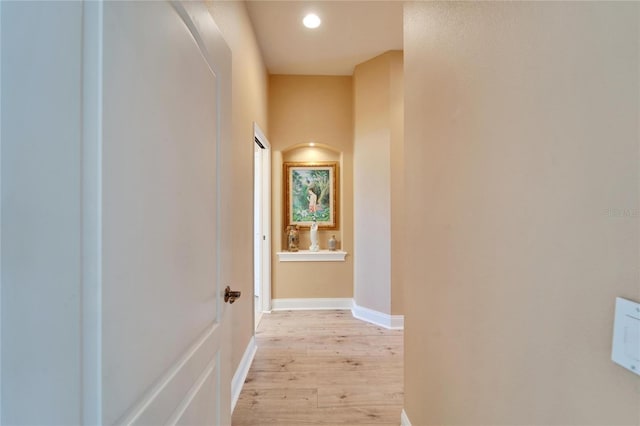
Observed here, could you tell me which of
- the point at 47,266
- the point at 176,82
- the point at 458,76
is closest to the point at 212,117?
the point at 176,82

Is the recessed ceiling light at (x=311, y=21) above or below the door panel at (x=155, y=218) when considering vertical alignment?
above

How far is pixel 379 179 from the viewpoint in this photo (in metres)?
3.18

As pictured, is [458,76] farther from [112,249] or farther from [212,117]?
[112,249]

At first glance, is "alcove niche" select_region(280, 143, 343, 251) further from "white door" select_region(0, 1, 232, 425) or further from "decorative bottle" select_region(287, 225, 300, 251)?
"white door" select_region(0, 1, 232, 425)

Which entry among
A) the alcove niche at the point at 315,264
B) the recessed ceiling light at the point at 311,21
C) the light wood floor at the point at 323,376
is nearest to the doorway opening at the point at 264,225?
the alcove niche at the point at 315,264

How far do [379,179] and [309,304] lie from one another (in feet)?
6.08

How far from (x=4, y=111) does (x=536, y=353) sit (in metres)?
1.10

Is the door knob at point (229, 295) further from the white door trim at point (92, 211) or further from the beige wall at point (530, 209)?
the beige wall at point (530, 209)

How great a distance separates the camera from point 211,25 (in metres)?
1.04

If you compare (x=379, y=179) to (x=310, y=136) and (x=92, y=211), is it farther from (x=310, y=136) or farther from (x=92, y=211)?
(x=92, y=211)

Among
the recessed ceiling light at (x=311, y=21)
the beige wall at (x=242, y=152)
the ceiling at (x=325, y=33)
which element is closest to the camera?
the beige wall at (x=242, y=152)

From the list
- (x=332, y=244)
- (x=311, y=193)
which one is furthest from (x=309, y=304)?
(x=311, y=193)

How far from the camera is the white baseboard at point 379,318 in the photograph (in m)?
3.04

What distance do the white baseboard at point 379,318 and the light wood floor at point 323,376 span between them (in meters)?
0.10
